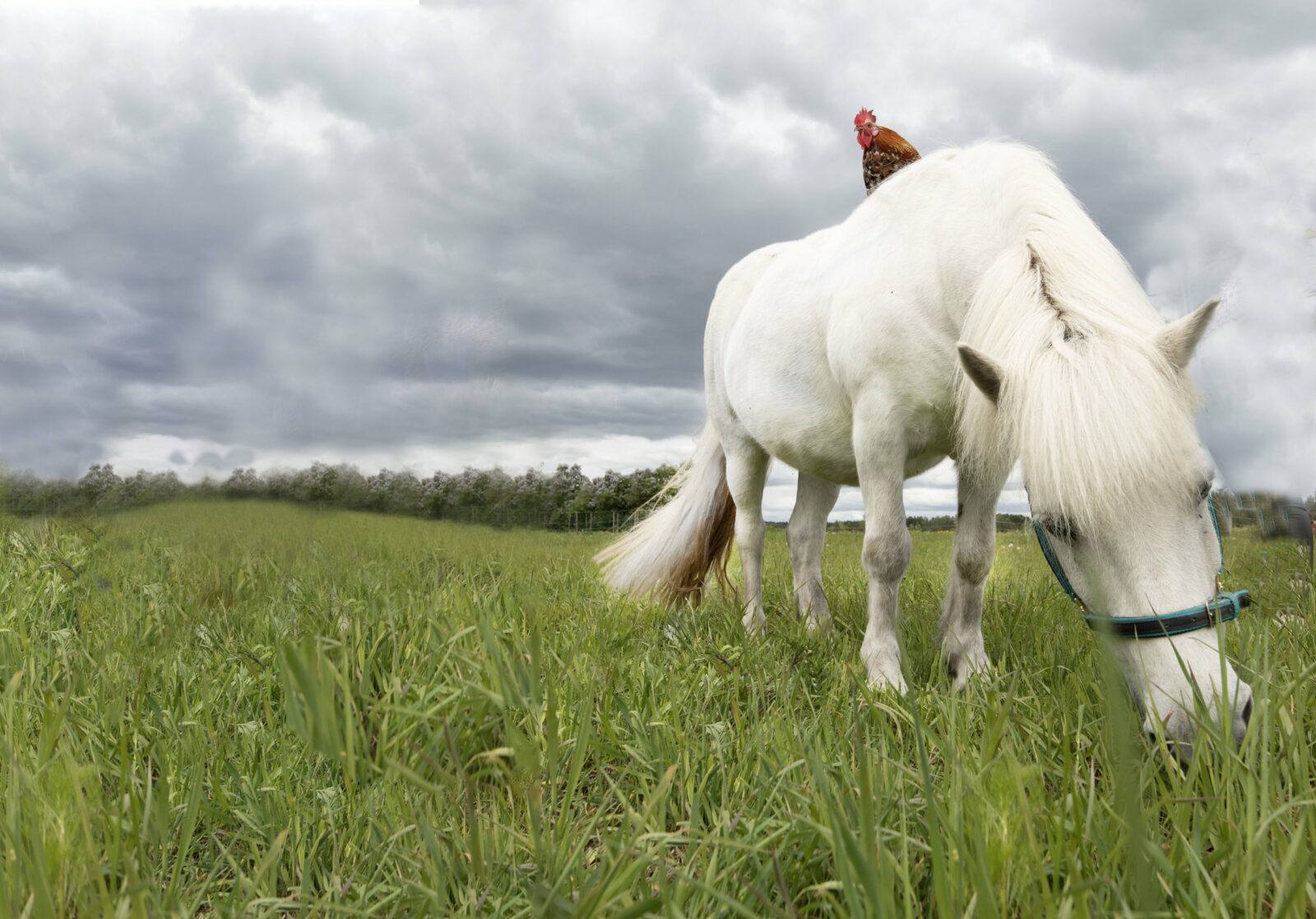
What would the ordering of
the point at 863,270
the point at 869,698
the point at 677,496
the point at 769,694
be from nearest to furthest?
the point at 869,698, the point at 769,694, the point at 863,270, the point at 677,496

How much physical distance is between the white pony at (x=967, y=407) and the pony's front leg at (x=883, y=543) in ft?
0.04

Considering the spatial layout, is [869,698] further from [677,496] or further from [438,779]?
[677,496]

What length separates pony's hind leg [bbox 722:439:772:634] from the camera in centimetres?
566

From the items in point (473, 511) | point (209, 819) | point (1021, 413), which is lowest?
point (209, 819)

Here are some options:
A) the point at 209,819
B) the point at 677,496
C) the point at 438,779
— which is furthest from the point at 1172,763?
the point at 677,496

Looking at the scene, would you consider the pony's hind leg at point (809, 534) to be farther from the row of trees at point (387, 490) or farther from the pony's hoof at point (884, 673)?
the row of trees at point (387, 490)

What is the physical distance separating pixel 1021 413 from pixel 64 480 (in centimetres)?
256

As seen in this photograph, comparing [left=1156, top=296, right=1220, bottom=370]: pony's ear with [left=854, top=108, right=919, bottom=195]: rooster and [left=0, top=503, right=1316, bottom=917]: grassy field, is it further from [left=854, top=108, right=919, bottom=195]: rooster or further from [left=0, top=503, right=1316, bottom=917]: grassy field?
[left=854, top=108, right=919, bottom=195]: rooster

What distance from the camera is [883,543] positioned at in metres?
3.74

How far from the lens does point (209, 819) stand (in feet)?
6.21

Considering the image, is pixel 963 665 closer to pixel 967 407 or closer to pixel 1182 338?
pixel 967 407

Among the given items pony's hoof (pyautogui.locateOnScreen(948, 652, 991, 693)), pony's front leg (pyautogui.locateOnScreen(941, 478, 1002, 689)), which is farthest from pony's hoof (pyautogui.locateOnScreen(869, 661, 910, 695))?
pony's front leg (pyautogui.locateOnScreen(941, 478, 1002, 689))

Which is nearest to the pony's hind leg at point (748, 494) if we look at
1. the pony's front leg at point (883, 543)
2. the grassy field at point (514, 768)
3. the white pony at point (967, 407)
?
the white pony at point (967, 407)

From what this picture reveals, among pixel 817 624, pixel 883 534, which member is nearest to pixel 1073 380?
pixel 883 534
